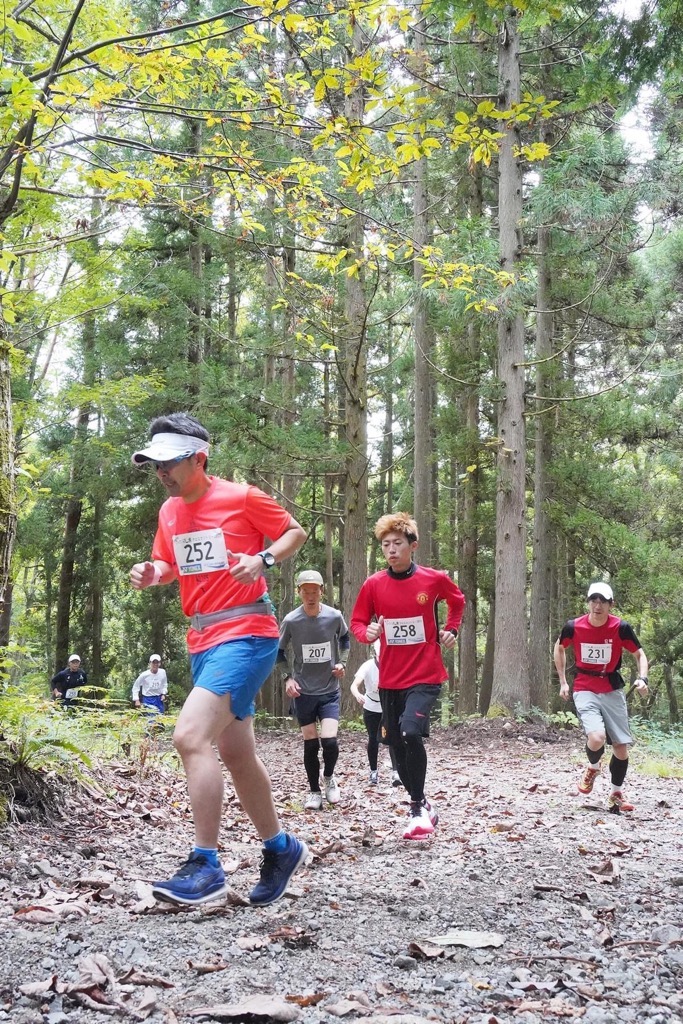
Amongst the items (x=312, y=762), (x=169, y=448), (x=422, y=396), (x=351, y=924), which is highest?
(x=422, y=396)

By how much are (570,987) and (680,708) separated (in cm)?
3923

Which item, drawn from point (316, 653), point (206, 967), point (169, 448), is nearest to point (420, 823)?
point (316, 653)

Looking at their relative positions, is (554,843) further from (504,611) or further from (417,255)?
(504,611)

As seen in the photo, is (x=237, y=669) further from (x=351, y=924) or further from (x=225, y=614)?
(x=351, y=924)

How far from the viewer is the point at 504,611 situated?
632 inches

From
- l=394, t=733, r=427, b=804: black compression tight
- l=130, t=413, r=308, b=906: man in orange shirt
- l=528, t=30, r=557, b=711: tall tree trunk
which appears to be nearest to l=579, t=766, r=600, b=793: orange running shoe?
l=394, t=733, r=427, b=804: black compression tight

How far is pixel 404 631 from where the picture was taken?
6.71 meters

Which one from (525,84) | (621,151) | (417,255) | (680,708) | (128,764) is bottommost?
(680,708)

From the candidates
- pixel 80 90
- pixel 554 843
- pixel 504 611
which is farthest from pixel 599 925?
pixel 504 611

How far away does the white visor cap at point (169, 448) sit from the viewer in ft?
14.3

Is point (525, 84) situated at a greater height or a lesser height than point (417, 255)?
greater

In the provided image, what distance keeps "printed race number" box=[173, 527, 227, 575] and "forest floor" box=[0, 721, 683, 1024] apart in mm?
1635

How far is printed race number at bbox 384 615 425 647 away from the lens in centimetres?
668

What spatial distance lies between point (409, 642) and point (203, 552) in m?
2.67
